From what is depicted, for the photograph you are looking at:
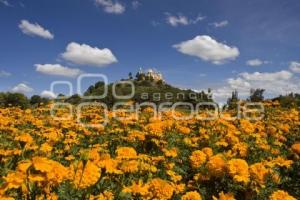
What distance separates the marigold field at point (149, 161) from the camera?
4203 mm

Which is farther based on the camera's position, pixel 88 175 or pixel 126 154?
pixel 126 154

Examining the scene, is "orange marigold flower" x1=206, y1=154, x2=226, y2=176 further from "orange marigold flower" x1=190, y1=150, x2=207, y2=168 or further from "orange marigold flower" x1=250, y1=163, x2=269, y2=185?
"orange marigold flower" x1=190, y1=150, x2=207, y2=168

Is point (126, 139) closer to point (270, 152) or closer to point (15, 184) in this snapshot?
point (270, 152)

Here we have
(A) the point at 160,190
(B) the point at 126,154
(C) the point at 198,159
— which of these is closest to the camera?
(A) the point at 160,190

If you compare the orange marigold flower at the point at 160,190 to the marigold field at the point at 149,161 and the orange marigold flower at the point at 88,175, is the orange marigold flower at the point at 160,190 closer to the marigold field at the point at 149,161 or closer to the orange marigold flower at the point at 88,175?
the marigold field at the point at 149,161

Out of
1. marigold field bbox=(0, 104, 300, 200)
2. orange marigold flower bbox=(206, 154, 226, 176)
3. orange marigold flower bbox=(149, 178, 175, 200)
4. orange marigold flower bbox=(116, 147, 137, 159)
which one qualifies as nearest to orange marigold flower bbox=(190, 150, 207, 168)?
marigold field bbox=(0, 104, 300, 200)

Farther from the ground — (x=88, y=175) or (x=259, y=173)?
(x=88, y=175)

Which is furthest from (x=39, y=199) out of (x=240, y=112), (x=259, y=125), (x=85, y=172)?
(x=240, y=112)

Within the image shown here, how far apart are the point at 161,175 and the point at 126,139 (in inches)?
103

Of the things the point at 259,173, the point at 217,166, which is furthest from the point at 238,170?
the point at 217,166

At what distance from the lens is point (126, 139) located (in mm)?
9961

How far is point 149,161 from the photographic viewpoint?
23.0 feet

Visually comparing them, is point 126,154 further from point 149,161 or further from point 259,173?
point 259,173

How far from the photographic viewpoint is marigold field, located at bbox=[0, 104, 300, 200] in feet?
13.8
